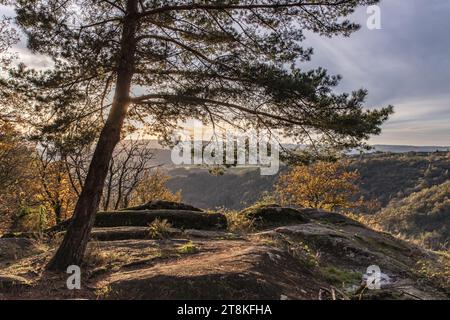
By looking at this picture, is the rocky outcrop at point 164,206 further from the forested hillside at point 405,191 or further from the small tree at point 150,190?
the forested hillside at point 405,191

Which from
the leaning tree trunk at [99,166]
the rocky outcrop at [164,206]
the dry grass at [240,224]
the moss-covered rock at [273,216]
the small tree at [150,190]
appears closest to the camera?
the leaning tree trunk at [99,166]

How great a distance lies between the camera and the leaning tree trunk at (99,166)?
764 cm

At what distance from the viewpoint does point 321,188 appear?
34.0 m

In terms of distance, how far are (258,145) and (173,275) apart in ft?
13.4

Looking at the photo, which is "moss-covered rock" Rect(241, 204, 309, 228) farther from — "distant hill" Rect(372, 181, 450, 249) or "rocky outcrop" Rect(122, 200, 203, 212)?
"distant hill" Rect(372, 181, 450, 249)

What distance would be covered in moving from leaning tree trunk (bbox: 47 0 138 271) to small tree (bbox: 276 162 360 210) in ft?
87.5

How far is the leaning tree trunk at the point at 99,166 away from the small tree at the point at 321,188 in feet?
87.5

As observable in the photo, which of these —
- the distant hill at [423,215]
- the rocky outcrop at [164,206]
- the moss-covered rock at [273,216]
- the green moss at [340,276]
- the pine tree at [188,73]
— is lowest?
the distant hill at [423,215]

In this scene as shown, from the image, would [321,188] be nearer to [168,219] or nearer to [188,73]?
[168,219]

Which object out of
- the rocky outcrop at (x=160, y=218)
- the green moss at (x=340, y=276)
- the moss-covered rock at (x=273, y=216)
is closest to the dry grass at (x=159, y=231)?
the rocky outcrop at (x=160, y=218)

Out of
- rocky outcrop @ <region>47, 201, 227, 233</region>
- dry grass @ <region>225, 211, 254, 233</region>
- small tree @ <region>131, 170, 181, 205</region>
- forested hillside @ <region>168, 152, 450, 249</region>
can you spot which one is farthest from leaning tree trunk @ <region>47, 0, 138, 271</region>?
forested hillside @ <region>168, 152, 450, 249</region>

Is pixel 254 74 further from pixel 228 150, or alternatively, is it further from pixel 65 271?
pixel 65 271

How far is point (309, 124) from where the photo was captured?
8047mm
